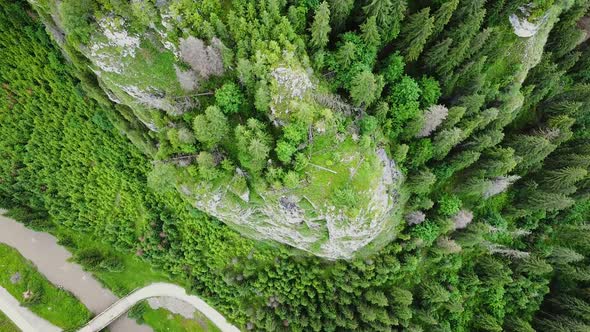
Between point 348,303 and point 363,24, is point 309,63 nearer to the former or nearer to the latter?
point 363,24

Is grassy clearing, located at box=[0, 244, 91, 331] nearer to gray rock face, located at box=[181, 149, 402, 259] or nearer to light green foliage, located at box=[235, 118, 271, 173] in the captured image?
gray rock face, located at box=[181, 149, 402, 259]

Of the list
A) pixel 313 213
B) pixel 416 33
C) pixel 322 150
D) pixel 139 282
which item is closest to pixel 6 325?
pixel 139 282

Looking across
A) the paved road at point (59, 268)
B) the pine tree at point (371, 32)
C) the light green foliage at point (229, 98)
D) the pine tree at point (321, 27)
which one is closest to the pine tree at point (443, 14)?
the pine tree at point (371, 32)

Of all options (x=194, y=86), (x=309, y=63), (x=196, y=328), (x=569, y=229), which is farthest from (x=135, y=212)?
(x=569, y=229)

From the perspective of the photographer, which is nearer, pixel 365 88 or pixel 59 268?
pixel 365 88

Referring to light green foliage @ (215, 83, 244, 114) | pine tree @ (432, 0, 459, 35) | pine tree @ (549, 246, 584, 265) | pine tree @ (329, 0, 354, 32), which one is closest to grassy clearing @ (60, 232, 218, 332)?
light green foliage @ (215, 83, 244, 114)

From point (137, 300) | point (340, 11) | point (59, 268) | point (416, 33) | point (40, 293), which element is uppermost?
point (416, 33)

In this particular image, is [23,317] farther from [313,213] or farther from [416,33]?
[416,33]
